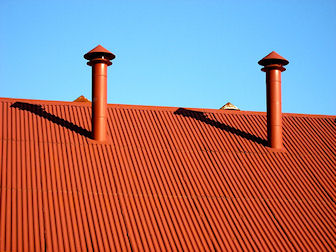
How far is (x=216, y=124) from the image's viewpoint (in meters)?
16.8

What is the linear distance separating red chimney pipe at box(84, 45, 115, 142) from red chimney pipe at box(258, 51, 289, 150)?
16.2 ft

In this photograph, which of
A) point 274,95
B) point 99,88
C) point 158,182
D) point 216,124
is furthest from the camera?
point 216,124

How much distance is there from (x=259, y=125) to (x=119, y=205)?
6690 millimetres

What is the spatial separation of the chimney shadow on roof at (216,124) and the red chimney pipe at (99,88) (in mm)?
2793

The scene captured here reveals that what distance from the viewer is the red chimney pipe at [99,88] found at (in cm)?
1466

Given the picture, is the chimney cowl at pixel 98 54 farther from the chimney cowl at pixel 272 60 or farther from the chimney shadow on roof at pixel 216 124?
the chimney cowl at pixel 272 60

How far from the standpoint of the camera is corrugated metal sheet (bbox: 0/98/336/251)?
1143 cm

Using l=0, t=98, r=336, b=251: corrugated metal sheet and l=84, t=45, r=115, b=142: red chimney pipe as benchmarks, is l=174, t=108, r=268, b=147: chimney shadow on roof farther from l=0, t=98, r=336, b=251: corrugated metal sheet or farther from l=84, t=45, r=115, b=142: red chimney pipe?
l=84, t=45, r=115, b=142: red chimney pipe

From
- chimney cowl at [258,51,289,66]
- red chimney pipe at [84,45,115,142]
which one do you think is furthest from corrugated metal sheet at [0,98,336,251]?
chimney cowl at [258,51,289,66]

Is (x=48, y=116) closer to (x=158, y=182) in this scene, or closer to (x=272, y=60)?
(x=158, y=182)

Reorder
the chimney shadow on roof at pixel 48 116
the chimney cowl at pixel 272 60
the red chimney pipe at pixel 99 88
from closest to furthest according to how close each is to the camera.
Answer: the red chimney pipe at pixel 99 88 → the chimney shadow on roof at pixel 48 116 → the chimney cowl at pixel 272 60

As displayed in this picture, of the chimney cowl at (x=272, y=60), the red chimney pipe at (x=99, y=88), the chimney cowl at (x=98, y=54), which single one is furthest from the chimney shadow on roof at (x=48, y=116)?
the chimney cowl at (x=272, y=60)

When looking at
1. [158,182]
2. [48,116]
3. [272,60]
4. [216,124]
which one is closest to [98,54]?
[48,116]

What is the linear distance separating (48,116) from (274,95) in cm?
689
